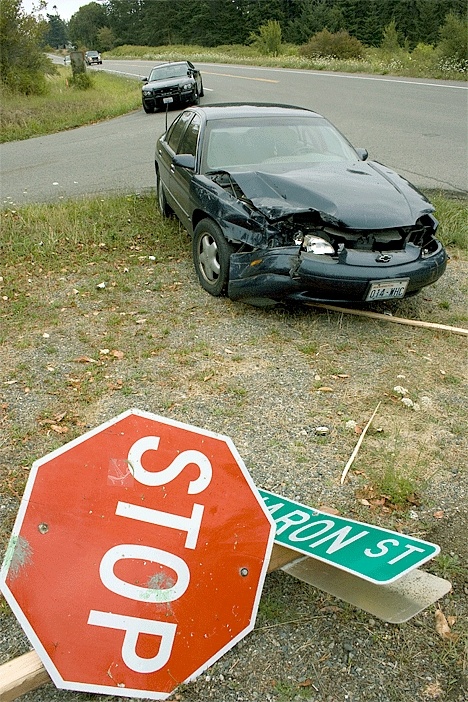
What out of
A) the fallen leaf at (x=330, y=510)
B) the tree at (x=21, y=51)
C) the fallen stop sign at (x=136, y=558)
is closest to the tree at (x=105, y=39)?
the tree at (x=21, y=51)

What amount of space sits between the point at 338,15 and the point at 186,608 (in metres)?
68.5

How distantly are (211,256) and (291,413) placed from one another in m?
2.13

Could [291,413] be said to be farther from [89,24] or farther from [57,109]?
[89,24]

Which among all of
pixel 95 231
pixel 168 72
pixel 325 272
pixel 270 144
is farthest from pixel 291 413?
pixel 168 72

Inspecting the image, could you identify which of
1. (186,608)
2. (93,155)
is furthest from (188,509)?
(93,155)

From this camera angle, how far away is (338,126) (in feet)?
48.4

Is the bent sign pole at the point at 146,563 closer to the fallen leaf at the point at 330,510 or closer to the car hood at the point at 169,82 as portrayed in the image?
the fallen leaf at the point at 330,510

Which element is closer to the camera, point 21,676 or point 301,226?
point 21,676

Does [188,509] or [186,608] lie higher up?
[188,509]

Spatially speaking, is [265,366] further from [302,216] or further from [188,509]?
[188,509]

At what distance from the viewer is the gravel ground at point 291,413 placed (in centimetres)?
243

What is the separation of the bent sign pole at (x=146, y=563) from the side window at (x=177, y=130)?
535 centimetres

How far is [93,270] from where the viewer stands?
6.69 m

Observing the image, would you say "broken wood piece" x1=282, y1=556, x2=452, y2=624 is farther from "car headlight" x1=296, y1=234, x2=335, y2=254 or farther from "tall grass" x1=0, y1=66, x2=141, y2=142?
"tall grass" x1=0, y1=66, x2=141, y2=142
